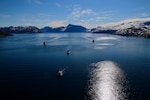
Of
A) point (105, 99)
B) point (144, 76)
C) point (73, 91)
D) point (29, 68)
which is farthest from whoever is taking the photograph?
point (29, 68)

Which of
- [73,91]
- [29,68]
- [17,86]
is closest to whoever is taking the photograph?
[73,91]

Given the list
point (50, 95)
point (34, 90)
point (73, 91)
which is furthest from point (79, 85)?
point (34, 90)

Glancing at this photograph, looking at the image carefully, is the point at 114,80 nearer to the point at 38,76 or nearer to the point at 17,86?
the point at 38,76

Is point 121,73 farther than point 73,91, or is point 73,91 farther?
point 121,73

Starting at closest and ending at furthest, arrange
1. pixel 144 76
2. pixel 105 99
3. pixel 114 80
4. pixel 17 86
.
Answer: pixel 105 99 → pixel 17 86 → pixel 114 80 → pixel 144 76

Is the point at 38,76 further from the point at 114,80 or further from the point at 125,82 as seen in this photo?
the point at 125,82

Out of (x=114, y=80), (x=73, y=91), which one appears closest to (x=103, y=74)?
(x=114, y=80)
